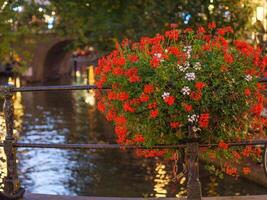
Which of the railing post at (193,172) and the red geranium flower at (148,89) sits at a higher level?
the red geranium flower at (148,89)

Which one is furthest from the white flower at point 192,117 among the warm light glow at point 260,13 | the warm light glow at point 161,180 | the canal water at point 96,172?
the warm light glow at point 260,13

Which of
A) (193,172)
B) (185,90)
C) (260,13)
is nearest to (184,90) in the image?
(185,90)

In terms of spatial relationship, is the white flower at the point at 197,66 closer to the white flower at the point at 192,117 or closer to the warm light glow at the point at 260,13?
the white flower at the point at 192,117

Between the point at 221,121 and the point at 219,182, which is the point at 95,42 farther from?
the point at 221,121

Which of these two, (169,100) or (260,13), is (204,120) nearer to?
(169,100)

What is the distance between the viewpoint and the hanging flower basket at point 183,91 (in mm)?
5598

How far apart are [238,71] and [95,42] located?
15.3 meters

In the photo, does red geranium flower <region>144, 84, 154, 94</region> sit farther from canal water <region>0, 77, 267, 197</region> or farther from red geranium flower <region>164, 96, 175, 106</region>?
canal water <region>0, 77, 267, 197</region>

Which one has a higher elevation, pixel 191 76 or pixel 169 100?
pixel 191 76

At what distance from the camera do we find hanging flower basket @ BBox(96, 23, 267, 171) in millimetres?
5598

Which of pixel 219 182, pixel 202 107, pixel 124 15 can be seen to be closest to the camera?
pixel 202 107

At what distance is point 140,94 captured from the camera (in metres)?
5.65

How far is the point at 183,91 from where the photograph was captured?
18.2ft

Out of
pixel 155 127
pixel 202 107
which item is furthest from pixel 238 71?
pixel 155 127
